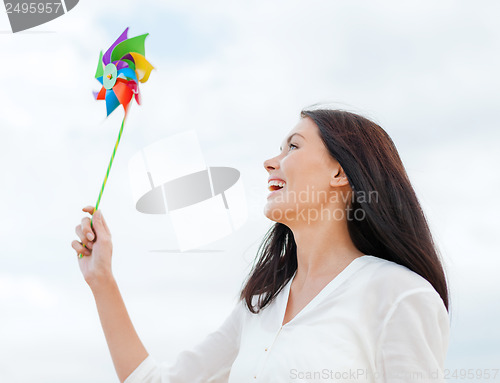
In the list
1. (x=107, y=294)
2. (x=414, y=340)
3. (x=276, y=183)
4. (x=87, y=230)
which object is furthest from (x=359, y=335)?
(x=87, y=230)

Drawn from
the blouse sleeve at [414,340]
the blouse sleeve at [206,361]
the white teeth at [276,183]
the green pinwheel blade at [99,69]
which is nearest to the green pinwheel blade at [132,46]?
the green pinwheel blade at [99,69]

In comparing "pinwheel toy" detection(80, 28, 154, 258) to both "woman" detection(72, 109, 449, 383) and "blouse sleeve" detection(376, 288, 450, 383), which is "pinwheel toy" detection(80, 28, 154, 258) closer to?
"woman" detection(72, 109, 449, 383)

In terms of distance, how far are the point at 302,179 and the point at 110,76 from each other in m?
1.11

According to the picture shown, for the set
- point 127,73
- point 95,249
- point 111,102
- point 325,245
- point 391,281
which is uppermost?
point 127,73

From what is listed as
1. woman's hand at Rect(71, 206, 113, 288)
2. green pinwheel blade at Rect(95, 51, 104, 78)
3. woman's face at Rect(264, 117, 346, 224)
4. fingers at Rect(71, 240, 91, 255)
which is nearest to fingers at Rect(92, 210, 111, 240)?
woman's hand at Rect(71, 206, 113, 288)

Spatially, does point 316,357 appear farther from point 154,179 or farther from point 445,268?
point 154,179

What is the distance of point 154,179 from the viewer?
4.61 meters

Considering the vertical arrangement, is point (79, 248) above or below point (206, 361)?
above

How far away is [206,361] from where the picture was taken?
104 inches

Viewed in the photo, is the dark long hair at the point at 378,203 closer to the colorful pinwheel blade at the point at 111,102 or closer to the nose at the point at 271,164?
the nose at the point at 271,164

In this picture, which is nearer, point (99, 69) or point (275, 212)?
point (275, 212)

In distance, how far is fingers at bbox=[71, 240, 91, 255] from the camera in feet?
8.26

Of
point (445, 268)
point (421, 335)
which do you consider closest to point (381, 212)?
point (445, 268)

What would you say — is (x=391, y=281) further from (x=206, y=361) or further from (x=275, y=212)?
(x=206, y=361)
